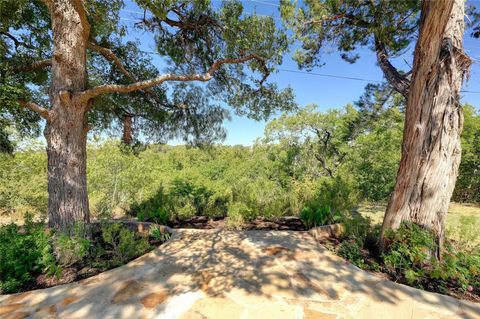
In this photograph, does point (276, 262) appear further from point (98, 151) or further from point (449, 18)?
point (98, 151)

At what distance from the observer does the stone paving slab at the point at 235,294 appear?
5.77 ft

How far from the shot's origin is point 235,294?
201cm

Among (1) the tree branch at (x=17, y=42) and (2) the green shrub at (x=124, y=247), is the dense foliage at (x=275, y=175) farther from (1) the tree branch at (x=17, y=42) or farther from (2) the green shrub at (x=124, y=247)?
(1) the tree branch at (x=17, y=42)

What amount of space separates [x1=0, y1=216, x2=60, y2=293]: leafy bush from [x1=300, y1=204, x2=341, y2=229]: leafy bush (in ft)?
12.0

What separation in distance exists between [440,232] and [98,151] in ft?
31.3

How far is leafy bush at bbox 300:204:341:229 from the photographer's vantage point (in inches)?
157

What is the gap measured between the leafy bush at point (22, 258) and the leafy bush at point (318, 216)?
3.64 meters

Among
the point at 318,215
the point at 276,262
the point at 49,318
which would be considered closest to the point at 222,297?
the point at 276,262

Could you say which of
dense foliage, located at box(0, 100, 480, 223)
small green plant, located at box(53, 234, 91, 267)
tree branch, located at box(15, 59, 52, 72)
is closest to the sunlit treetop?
tree branch, located at box(15, 59, 52, 72)

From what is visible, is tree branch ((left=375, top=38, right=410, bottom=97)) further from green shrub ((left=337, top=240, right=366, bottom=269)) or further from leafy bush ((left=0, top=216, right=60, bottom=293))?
leafy bush ((left=0, top=216, right=60, bottom=293))

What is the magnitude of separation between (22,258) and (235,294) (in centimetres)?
227

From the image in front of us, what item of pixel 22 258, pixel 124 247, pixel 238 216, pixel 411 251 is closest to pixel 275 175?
pixel 238 216

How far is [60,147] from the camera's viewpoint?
9.43 feet

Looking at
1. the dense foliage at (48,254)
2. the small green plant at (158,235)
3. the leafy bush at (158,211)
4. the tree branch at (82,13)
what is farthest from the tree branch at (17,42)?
the small green plant at (158,235)
